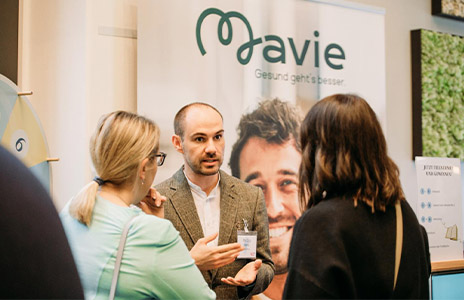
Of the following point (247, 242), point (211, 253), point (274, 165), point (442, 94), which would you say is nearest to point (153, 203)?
point (211, 253)

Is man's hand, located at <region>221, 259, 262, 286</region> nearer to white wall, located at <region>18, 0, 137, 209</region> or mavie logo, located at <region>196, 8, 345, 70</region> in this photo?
white wall, located at <region>18, 0, 137, 209</region>

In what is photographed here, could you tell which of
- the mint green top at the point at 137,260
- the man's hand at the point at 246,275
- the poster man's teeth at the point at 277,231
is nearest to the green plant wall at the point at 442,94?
the poster man's teeth at the point at 277,231

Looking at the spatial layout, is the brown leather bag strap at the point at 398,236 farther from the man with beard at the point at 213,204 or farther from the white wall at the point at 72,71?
the white wall at the point at 72,71

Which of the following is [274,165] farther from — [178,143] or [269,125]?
[178,143]

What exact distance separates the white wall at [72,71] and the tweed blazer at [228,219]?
29.0 inches

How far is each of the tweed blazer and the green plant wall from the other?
2647mm

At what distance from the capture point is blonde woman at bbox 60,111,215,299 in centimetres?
153

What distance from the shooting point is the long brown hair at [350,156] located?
5.08ft

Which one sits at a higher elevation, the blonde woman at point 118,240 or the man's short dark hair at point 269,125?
the man's short dark hair at point 269,125

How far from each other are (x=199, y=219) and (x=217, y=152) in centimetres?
39

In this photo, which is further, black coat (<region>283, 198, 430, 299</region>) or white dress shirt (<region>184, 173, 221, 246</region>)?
white dress shirt (<region>184, 173, 221, 246</region>)

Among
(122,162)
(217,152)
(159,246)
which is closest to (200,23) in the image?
(217,152)

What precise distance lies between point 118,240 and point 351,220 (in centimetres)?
68

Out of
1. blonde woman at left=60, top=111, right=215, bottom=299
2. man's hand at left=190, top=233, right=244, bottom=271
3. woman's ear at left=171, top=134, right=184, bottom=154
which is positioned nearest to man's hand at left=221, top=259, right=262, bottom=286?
man's hand at left=190, top=233, right=244, bottom=271
